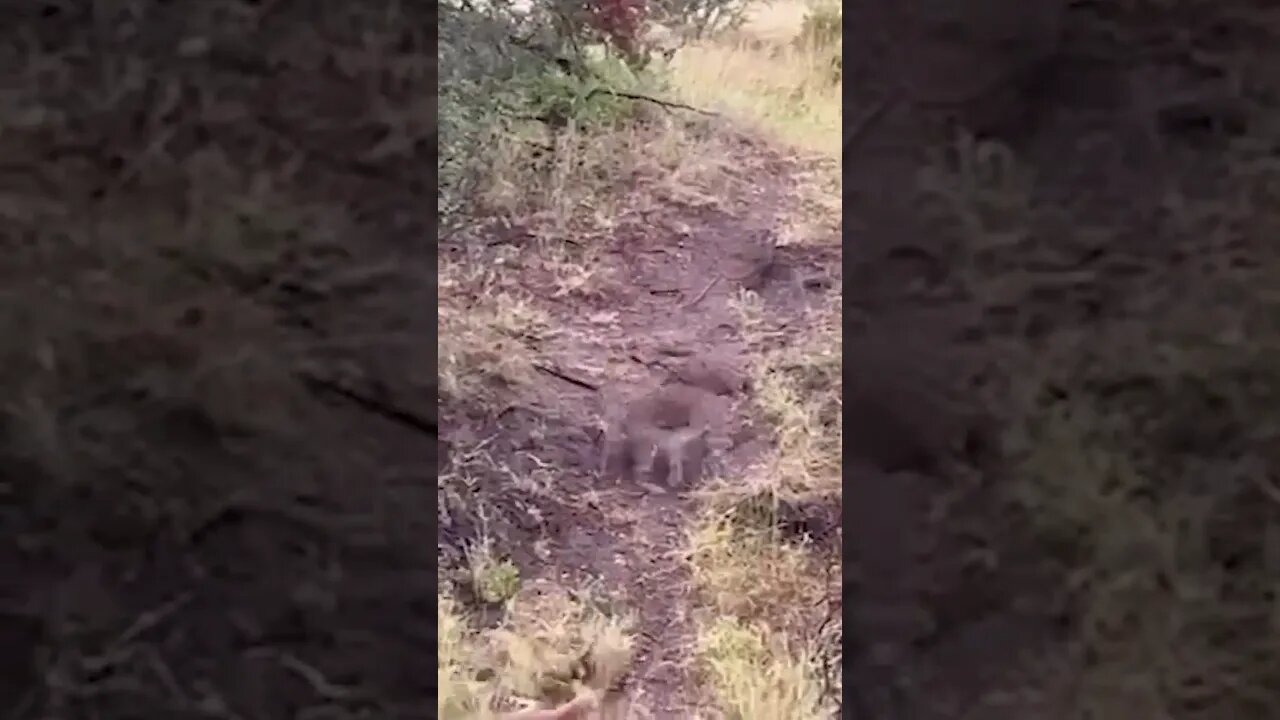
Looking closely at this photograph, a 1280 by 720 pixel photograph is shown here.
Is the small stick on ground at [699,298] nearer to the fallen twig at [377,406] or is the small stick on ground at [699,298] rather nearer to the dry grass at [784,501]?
the dry grass at [784,501]

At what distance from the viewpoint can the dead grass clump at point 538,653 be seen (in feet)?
3.78

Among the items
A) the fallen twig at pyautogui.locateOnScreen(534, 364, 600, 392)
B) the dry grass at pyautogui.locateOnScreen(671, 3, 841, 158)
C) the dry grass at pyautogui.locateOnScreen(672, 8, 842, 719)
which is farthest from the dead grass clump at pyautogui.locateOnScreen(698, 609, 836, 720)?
the dry grass at pyautogui.locateOnScreen(671, 3, 841, 158)

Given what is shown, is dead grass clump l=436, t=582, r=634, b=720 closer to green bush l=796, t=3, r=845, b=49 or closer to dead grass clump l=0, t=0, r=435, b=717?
dead grass clump l=0, t=0, r=435, b=717

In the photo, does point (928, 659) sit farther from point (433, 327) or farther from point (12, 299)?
point (12, 299)

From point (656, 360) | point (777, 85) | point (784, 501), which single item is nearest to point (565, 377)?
point (656, 360)

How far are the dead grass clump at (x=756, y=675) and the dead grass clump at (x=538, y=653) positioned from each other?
0.08 m

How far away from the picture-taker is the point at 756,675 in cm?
116

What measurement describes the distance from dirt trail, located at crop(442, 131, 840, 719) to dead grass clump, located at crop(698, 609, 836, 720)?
24 millimetres

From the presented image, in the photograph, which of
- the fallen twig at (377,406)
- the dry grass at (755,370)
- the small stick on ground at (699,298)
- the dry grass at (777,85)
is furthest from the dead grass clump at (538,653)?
the dry grass at (777,85)

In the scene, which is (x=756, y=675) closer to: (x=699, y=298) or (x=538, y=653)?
(x=538, y=653)

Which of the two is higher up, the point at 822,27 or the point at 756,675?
the point at 822,27

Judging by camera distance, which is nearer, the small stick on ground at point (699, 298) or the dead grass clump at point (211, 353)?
the dead grass clump at point (211, 353)

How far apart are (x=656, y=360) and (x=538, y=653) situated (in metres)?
0.29

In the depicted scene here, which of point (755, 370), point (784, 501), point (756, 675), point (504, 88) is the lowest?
point (756, 675)
